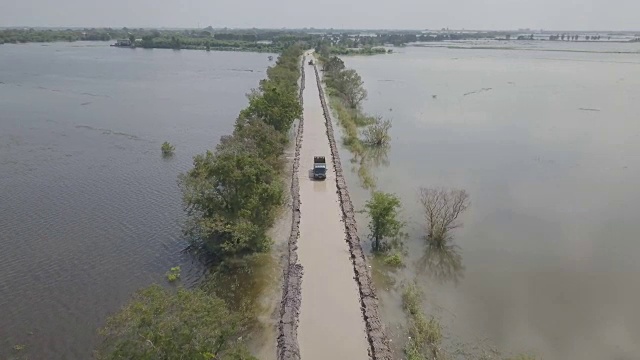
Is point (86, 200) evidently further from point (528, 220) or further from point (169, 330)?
point (528, 220)

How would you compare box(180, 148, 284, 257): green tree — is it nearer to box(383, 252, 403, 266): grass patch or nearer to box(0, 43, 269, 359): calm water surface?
box(0, 43, 269, 359): calm water surface

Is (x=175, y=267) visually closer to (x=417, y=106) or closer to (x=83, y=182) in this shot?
(x=83, y=182)

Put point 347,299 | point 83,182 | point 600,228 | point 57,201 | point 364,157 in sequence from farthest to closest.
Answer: point 364,157, point 83,182, point 57,201, point 600,228, point 347,299

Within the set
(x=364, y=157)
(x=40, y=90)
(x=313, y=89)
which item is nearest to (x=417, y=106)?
(x=313, y=89)

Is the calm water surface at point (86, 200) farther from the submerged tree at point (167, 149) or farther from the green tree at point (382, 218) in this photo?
the green tree at point (382, 218)

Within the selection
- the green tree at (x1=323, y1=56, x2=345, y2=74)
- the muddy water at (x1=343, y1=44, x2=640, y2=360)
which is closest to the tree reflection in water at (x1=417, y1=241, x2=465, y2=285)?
the muddy water at (x1=343, y1=44, x2=640, y2=360)

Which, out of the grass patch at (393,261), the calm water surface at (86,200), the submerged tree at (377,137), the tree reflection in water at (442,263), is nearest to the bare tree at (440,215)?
the tree reflection in water at (442,263)

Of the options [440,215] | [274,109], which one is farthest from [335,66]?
[440,215]
